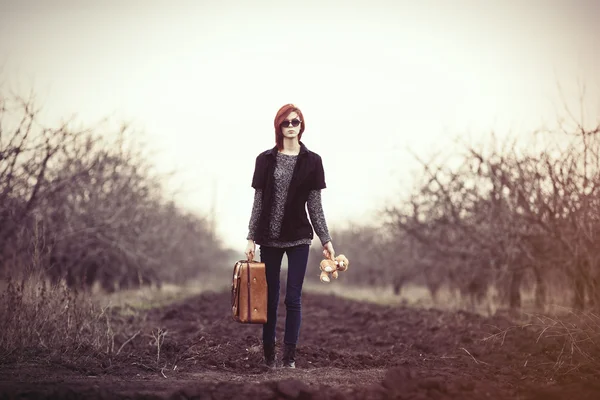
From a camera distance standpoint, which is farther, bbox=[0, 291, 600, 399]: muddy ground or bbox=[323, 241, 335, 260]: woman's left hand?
bbox=[323, 241, 335, 260]: woman's left hand

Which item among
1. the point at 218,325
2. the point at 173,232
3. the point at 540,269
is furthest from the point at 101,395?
the point at 173,232

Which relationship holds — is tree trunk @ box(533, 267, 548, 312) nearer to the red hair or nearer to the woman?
the woman

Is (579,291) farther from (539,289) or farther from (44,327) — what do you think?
(44,327)

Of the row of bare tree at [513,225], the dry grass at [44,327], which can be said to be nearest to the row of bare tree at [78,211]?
the dry grass at [44,327]

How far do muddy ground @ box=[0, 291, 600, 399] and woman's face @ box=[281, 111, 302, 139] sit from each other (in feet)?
6.35

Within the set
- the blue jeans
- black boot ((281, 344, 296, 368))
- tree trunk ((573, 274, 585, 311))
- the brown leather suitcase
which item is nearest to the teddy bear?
the blue jeans

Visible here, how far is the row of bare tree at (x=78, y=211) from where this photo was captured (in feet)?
30.8

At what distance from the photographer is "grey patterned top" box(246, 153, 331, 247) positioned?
5.74m

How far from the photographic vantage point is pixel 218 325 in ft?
31.9

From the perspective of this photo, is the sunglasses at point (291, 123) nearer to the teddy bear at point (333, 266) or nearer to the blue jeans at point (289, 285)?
the blue jeans at point (289, 285)

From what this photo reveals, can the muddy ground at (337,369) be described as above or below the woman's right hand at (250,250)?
below

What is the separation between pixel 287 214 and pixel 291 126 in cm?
74

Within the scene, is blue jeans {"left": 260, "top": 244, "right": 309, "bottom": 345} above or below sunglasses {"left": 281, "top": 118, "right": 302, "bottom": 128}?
below

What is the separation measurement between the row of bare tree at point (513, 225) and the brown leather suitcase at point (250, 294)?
16.9 feet
